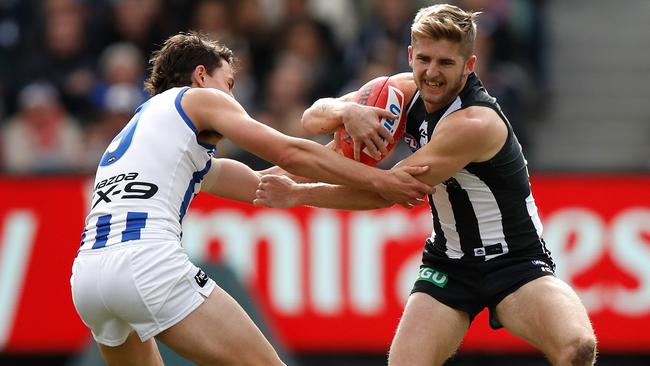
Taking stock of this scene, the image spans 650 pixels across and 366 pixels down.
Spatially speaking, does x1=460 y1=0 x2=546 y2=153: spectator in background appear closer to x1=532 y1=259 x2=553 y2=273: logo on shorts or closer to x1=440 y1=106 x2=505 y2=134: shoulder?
x1=532 y1=259 x2=553 y2=273: logo on shorts

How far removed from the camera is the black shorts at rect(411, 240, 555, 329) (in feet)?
24.2

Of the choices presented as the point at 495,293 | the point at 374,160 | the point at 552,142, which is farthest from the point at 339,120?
the point at 552,142

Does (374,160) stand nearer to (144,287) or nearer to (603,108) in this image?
(144,287)

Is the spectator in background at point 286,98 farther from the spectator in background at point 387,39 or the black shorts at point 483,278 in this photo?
the black shorts at point 483,278

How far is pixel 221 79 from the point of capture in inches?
289

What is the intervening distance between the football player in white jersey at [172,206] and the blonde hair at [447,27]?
761 millimetres

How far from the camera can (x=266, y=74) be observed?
1362 centimetres

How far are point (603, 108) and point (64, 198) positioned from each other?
20.9 ft

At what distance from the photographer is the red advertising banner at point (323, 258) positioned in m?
11.8

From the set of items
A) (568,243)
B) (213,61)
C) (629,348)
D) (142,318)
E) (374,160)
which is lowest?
(629,348)

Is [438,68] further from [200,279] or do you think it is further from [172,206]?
[200,279]

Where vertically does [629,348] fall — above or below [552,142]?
below

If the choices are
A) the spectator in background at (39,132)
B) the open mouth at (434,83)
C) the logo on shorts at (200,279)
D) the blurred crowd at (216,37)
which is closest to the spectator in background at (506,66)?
the blurred crowd at (216,37)

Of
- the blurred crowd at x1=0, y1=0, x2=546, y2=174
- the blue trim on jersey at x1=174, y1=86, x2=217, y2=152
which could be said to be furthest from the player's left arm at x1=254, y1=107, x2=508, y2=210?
the blurred crowd at x1=0, y1=0, x2=546, y2=174
